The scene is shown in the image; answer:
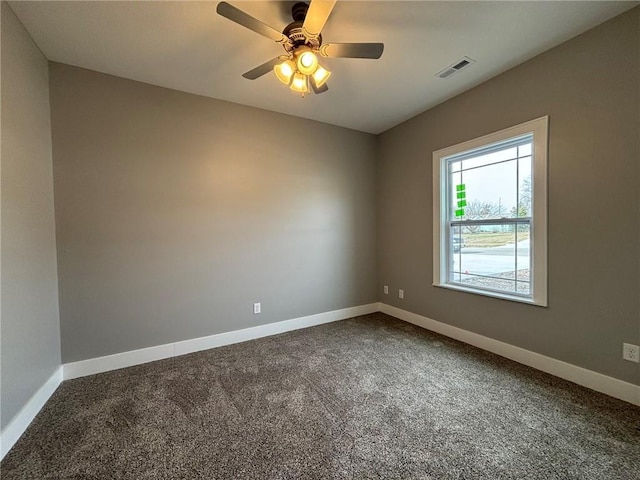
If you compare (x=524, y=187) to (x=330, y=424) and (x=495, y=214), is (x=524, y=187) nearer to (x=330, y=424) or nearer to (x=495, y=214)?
(x=495, y=214)

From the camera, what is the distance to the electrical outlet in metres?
1.82

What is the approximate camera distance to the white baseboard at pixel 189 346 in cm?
233

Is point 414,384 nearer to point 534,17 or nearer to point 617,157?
point 617,157

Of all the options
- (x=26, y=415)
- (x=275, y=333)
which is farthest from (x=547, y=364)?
(x=26, y=415)

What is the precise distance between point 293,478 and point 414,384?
3.95 feet

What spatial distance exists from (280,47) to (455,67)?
5.09 feet

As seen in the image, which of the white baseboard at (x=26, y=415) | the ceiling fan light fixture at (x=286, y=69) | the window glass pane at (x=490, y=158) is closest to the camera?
the white baseboard at (x=26, y=415)

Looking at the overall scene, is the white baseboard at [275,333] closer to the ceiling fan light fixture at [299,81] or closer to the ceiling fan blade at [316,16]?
the ceiling fan light fixture at [299,81]

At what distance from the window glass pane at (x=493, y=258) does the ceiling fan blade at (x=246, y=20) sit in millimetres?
2568

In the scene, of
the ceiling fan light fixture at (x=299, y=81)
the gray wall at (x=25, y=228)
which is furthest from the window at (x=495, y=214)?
the gray wall at (x=25, y=228)

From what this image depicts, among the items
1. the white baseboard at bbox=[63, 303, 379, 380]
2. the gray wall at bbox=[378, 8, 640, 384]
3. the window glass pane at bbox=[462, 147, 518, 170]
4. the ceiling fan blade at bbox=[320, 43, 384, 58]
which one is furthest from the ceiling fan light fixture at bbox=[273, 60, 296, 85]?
the white baseboard at bbox=[63, 303, 379, 380]

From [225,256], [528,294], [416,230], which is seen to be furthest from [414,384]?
[225,256]

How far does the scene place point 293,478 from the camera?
1.31m

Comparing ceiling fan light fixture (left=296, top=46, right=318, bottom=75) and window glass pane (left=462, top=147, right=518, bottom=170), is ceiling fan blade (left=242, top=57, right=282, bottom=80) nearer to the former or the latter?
ceiling fan light fixture (left=296, top=46, right=318, bottom=75)
